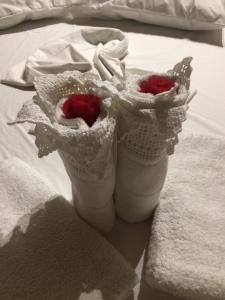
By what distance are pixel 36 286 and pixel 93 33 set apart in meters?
0.81

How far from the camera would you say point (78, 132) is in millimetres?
417

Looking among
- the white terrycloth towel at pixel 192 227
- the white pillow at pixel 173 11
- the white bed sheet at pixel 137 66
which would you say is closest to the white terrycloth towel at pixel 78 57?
the white bed sheet at pixel 137 66

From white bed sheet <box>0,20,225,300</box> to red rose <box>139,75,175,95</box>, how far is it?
0.91 feet

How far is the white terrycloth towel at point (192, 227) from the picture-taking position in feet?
1.65

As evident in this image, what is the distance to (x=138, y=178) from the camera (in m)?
0.54

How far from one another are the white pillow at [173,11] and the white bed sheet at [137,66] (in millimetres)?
38

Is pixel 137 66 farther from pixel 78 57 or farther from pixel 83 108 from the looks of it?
pixel 83 108

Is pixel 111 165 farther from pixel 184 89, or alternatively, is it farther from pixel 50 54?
pixel 50 54

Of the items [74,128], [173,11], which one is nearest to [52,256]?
[74,128]

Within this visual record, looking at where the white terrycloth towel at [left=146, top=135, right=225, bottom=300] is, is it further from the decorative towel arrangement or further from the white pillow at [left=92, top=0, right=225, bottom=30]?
the white pillow at [left=92, top=0, right=225, bottom=30]

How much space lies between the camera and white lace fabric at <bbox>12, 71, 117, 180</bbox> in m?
0.42

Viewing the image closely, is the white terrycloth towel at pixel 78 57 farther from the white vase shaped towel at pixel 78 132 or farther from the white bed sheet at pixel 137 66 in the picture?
the white vase shaped towel at pixel 78 132

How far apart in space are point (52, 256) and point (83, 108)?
265 millimetres

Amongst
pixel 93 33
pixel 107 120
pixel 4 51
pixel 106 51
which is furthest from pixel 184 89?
pixel 4 51
